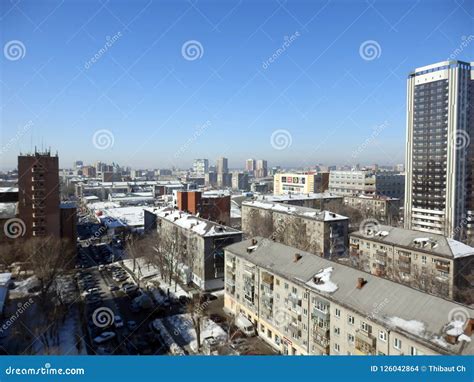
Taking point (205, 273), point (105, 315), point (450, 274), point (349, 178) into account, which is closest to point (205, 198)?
point (205, 273)

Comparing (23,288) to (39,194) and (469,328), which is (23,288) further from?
(469,328)

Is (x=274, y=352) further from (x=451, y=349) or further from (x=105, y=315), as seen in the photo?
(x=105, y=315)

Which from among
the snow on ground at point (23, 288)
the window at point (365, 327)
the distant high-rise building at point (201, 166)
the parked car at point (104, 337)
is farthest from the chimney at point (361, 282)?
the distant high-rise building at point (201, 166)

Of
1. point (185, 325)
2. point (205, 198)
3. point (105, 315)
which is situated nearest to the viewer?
point (185, 325)

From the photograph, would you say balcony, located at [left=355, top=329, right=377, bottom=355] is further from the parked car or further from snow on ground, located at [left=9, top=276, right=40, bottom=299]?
snow on ground, located at [left=9, top=276, right=40, bottom=299]

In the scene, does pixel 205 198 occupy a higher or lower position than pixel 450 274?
higher

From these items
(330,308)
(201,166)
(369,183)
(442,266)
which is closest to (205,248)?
(330,308)

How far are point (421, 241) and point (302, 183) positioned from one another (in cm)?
1578

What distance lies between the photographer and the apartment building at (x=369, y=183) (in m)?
19.7

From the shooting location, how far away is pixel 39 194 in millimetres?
8336

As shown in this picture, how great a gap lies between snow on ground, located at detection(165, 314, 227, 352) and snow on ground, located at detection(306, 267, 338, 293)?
165 cm

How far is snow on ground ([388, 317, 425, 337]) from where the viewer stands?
9.89 ft
